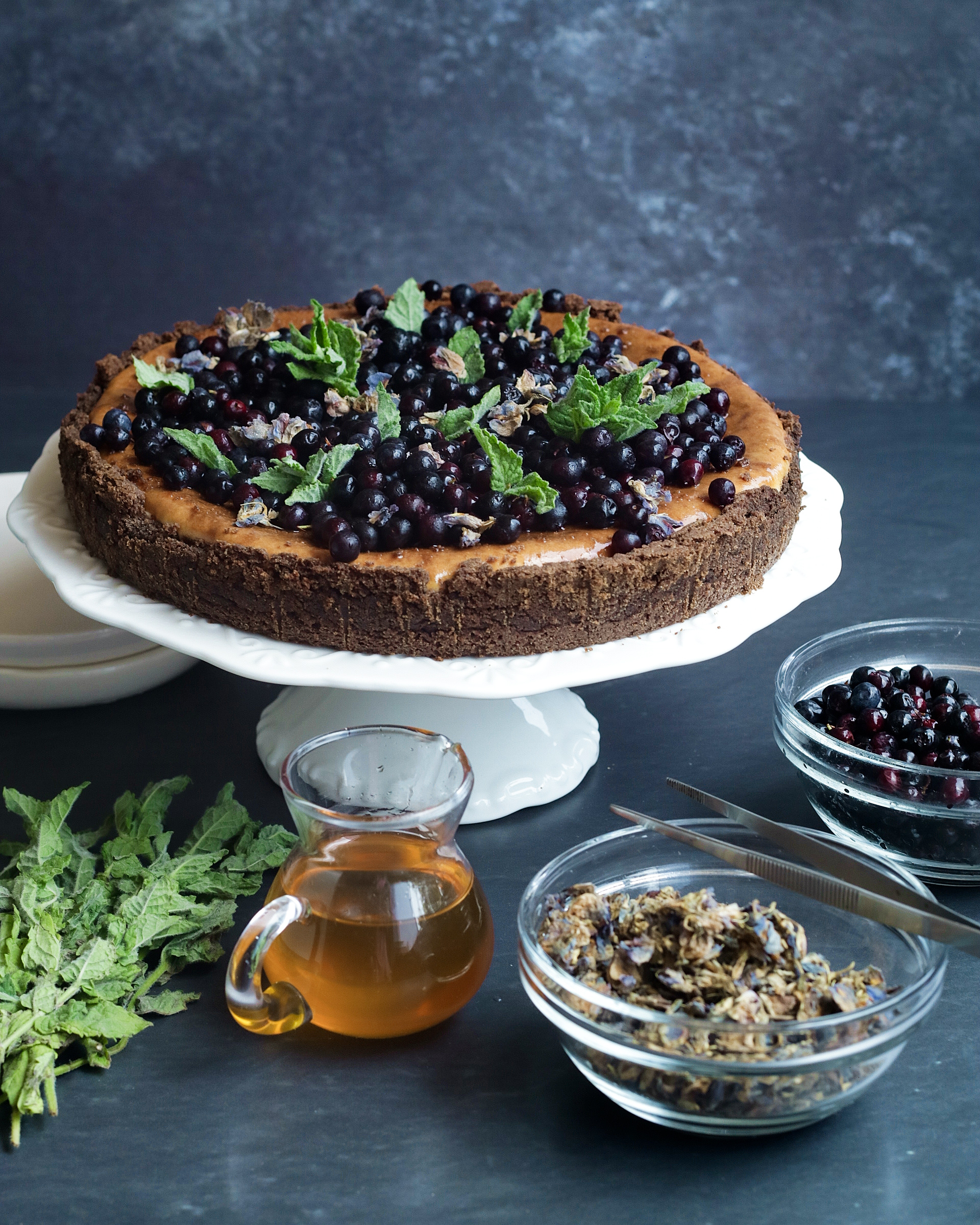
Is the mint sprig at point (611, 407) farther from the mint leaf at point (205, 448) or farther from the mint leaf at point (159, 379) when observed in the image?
the mint leaf at point (159, 379)

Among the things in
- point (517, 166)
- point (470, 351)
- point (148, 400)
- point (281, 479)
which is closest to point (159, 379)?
point (148, 400)

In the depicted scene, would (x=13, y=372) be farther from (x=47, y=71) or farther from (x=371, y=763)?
(x=371, y=763)

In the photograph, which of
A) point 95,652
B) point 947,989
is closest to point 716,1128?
point 947,989

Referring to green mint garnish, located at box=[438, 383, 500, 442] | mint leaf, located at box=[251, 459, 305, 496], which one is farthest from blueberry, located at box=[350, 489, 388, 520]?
green mint garnish, located at box=[438, 383, 500, 442]

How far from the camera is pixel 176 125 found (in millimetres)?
4488

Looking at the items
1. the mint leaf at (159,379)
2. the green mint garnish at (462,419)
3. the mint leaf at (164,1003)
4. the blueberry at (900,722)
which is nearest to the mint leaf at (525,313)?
the green mint garnish at (462,419)

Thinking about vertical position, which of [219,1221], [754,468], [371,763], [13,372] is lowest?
[13,372]

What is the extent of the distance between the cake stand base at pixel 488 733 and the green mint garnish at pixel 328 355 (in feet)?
1.79

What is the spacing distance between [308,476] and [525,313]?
2.83ft

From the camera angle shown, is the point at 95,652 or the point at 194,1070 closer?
the point at 194,1070

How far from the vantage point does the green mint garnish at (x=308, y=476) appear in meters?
2.00

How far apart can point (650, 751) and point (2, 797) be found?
111 cm

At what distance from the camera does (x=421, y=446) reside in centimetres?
209

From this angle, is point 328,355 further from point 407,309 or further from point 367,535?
point 367,535
